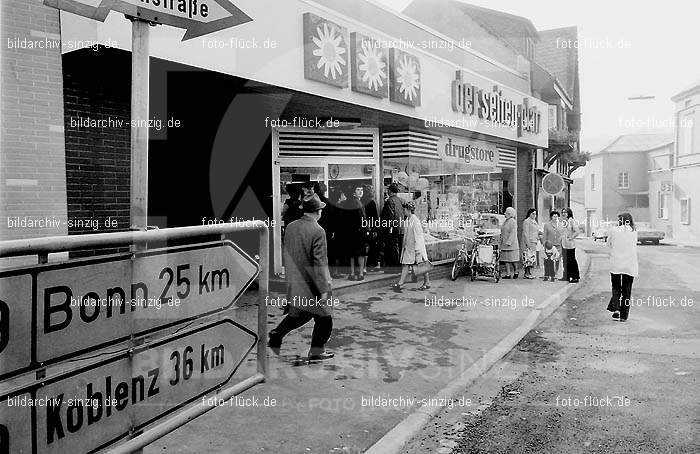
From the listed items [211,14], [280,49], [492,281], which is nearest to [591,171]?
[492,281]

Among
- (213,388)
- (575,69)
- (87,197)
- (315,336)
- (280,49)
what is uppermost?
(575,69)

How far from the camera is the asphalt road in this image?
4.44 metres

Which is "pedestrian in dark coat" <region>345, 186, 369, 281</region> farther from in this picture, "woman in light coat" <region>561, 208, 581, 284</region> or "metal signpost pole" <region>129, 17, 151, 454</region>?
"metal signpost pole" <region>129, 17, 151, 454</region>

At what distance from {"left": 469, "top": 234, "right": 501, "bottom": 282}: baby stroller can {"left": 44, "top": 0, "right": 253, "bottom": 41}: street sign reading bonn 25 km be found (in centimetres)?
1081

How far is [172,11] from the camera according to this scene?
268 cm

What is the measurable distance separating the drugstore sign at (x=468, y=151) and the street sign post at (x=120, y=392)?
42.3 ft

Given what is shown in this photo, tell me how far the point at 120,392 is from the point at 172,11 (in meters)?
1.75

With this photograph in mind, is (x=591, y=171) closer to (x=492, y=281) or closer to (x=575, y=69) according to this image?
(x=575, y=69)

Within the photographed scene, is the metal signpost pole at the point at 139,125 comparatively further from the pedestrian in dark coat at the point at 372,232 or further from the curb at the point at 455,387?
the pedestrian in dark coat at the point at 372,232

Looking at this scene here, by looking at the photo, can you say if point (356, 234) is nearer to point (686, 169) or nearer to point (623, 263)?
point (623, 263)

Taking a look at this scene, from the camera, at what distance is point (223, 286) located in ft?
9.32

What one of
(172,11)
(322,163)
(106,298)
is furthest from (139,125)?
(322,163)

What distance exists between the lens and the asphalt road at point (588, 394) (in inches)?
175

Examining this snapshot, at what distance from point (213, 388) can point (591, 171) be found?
58.1 m
